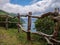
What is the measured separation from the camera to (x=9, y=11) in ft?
39.8

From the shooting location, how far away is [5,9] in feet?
40.0

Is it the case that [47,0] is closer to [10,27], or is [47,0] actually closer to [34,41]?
[10,27]

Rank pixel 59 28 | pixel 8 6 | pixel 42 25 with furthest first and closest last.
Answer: pixel 8 6 → pixel 42 25 → pixel 59 28

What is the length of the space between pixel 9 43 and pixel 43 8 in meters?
4.27

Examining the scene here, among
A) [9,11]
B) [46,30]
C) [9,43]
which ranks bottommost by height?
[9,43]

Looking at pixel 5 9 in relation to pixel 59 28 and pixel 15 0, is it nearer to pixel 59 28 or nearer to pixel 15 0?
pixel 15 0

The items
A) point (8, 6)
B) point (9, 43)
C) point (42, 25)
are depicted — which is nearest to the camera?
point (9, 43)

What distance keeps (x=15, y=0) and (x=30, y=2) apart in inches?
37.8

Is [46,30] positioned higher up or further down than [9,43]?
higher up

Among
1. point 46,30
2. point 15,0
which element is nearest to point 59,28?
point 46,30

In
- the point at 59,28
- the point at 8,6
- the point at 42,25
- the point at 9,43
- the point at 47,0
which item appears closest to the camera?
the point at 59,28

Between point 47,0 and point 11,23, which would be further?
point 11,23

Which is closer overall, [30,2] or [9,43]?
[9,43]

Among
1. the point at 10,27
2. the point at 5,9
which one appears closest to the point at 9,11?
the point at 5,9
